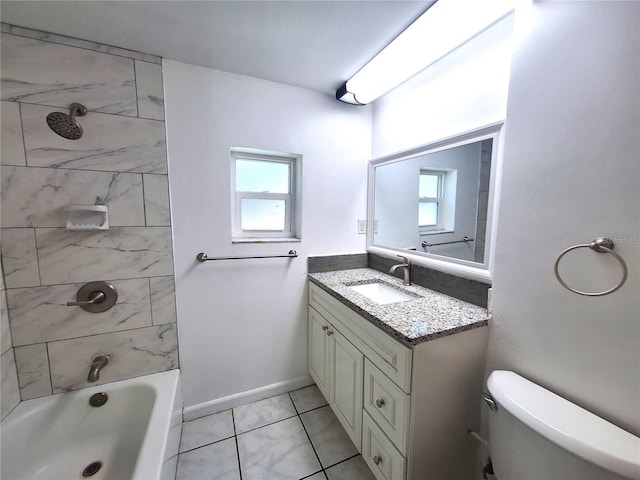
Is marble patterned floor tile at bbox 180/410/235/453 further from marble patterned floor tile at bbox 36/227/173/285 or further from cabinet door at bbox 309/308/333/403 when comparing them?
marble patterned floor tile at bbox 36/227/173/285

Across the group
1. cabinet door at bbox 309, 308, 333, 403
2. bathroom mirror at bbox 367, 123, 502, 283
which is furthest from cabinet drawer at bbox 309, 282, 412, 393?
bathroom mirror at bbox 367, 123, 502, 283

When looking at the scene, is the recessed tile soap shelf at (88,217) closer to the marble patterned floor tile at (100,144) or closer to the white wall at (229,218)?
the marble patterned floor tile at (100,144)

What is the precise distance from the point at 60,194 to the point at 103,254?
331 mm

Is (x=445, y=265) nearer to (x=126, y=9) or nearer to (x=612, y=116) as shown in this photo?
(x=612, y=116)

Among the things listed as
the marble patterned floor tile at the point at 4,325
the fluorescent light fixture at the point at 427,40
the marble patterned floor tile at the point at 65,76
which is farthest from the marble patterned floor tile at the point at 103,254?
the fluorescent light fixture at the point at 427,40

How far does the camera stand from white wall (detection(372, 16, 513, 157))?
3.43ft

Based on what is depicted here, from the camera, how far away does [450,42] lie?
1.12 metres

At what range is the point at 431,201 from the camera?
1.47 meters

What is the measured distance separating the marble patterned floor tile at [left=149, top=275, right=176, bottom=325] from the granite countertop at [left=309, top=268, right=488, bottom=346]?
2.89 ft

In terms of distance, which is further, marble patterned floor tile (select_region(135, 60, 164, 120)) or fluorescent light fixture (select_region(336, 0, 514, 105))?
marble patterned floor tile (select_region(135, 60, 164, 120))

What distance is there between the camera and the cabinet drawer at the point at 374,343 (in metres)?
0.91

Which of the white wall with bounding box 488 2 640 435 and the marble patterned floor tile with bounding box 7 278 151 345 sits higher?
the white wall with bounding box 488 2 640 435

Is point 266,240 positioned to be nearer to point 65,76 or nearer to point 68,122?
point 68,122

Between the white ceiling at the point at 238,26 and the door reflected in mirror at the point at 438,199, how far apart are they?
1.99 ft
